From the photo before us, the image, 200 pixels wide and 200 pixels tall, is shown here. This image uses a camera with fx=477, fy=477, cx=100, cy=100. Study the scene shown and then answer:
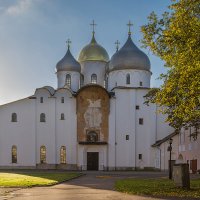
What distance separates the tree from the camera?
20859mm

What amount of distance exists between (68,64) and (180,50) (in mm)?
51302

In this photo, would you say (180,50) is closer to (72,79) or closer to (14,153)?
(14,153)

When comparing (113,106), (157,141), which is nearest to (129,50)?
(113,106)

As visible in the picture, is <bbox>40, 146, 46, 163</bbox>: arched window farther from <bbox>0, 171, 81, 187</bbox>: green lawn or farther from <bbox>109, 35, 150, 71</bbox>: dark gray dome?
<bbox>0, 171, 81, 187</bbox>: green lawn

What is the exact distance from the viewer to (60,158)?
63906 millimetres

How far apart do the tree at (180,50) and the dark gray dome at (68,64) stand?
158ft

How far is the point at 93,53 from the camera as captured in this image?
75938 mm

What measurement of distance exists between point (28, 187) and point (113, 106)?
40.5m

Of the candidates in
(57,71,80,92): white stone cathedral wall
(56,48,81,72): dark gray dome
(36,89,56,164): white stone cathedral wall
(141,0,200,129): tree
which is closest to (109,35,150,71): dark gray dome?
(56,48,81,72): dark gray dome

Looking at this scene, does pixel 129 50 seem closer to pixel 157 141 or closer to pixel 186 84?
pixel 157 141

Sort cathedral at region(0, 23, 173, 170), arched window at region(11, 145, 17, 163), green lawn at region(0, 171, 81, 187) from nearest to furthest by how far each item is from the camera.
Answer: green lawn at region(0, 171, 81, 187), cathedral at region(0, 23, 173, 170), arched window at region(11, 145, 17, 163)

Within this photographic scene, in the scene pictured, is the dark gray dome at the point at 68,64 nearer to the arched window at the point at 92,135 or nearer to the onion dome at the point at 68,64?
the onion dome at the point at 68,64

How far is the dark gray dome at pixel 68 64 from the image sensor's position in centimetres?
7275

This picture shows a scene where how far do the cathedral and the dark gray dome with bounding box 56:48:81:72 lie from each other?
8.40 meters
